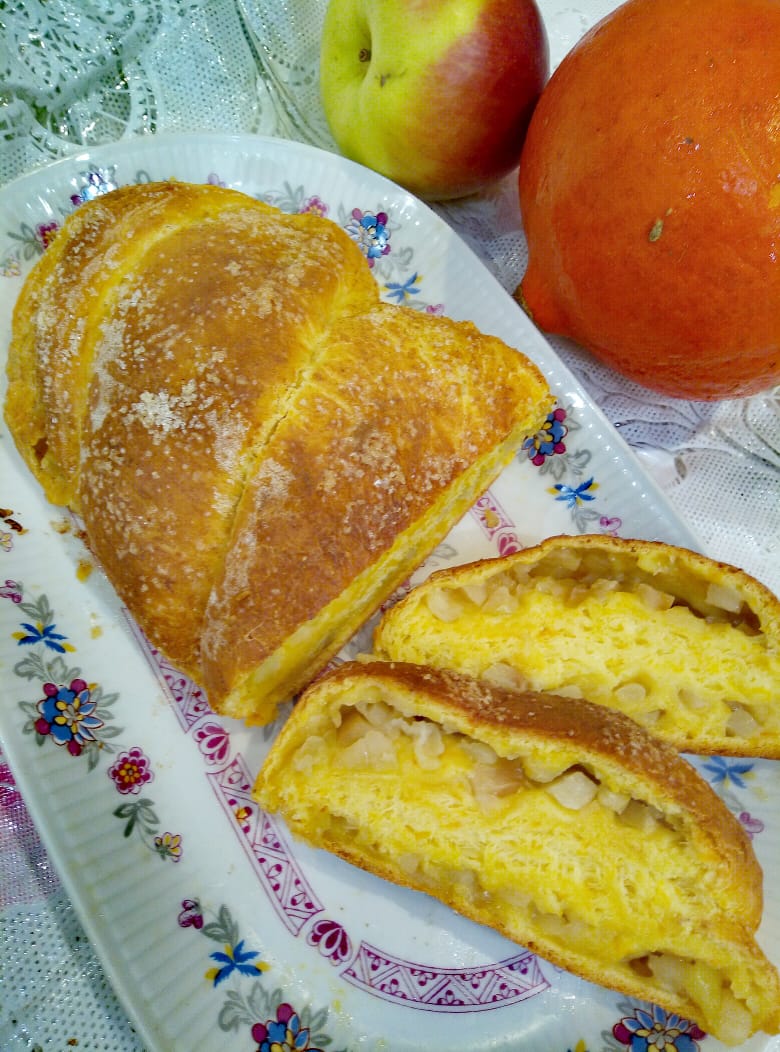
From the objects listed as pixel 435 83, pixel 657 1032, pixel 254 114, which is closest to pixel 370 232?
pixel 435 83

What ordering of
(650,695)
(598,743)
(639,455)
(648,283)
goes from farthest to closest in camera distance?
(639,455) → (650,695) → (648,283) → (598,743)

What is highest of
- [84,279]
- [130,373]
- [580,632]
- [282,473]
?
[84,279]

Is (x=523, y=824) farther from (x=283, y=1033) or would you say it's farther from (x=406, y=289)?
(x=406, y=289)

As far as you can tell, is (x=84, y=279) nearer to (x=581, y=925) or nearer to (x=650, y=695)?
(x=650, y=695)

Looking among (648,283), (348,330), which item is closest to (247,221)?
(348,330)

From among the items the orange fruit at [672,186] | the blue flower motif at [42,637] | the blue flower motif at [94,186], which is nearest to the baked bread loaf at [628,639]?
the orange fruit at [672,186]

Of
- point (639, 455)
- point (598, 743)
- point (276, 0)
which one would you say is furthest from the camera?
point (276, 0)

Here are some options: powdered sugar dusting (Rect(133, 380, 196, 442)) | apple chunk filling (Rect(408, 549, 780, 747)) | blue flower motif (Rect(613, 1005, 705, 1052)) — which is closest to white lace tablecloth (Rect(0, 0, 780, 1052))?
apple chunk filling (Rect(408, 549, 780, 747))
